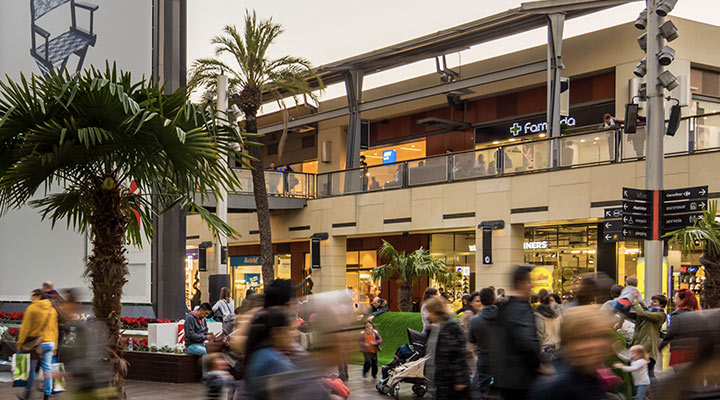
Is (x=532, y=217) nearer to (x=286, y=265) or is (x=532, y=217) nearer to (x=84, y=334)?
(x=286, y=265)

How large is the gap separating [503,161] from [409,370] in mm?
14281

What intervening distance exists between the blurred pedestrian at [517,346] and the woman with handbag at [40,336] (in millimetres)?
7165

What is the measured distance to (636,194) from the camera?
1417 centimetres

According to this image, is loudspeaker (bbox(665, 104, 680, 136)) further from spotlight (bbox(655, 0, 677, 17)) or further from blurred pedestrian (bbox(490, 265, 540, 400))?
blurred pedestrian (bbox(490, 265, 540, 400))

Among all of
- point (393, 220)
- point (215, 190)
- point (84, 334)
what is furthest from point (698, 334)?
point (393, 220)

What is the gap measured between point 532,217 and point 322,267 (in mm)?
10451

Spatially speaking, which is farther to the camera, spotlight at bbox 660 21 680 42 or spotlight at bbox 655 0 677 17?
spotlight at bbox 660 21 680 42

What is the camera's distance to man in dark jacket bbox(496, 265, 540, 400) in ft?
22.1

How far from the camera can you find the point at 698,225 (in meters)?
15.8

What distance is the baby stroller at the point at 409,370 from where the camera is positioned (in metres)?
12.8

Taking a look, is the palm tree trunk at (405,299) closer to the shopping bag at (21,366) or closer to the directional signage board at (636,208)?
the directional signage board at (636,208)

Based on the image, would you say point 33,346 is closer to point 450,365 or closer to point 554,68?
point 450,365

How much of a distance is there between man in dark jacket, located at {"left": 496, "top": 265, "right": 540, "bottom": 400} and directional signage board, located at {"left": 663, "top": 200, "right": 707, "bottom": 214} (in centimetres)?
814

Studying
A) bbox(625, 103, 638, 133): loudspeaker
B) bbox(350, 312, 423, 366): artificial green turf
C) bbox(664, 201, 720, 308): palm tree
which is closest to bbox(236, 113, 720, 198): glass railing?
bbox(625, 103, 638, 133): loudspeaker
